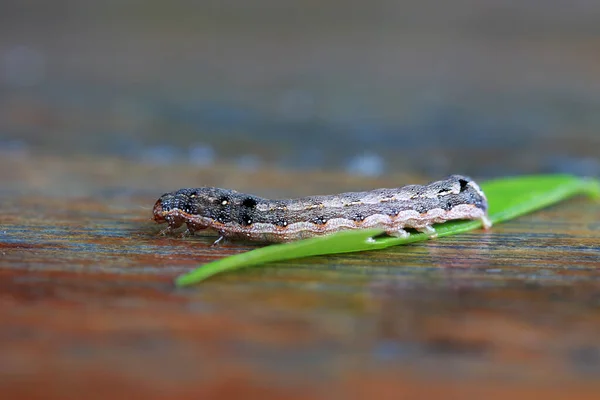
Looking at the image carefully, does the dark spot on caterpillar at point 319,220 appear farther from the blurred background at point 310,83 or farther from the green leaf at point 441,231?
the blurred background at point 310,83

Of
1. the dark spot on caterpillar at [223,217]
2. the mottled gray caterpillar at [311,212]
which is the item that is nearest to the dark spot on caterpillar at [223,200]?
the mottled gray caterpillar at [311,212]

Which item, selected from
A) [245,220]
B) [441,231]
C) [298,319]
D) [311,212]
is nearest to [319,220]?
[311,212]

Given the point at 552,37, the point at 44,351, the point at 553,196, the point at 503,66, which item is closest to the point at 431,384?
the point at 44,351

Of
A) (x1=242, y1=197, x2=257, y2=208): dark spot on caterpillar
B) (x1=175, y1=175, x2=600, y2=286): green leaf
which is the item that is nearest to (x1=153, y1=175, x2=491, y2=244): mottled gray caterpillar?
(x1=242, y1=197, x2=257, y2=208): dark spot on caterpillar

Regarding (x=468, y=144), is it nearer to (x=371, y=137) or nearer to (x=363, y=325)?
(x=371, y=137)

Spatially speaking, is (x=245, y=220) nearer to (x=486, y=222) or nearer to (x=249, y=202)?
(x=249, y=202)
